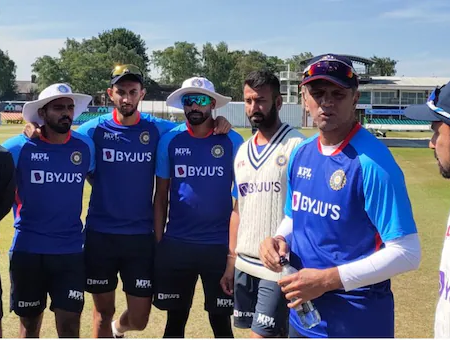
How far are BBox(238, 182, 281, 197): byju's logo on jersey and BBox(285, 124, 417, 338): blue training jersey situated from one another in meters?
1.12

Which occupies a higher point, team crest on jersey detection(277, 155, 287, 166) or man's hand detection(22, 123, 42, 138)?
man's hand detection(22, 123, 42, 138)

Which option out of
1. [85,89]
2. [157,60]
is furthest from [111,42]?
[85,89]

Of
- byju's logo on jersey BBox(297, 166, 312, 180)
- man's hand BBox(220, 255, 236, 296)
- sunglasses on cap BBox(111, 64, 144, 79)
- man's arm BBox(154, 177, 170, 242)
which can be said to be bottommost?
man's hand BBox(220, 255, 236, 296)

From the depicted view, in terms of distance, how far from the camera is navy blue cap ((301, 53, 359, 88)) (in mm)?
Result: 2986

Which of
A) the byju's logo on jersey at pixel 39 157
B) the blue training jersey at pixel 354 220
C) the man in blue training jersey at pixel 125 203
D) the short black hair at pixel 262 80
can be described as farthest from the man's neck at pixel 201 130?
the blue training jersey at pixel 354 220

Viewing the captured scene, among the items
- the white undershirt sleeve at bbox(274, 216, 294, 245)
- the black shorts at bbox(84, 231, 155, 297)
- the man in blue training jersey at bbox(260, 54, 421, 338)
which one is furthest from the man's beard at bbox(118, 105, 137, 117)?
the man in blue training jersey at bbox(260, 54, 421, 338)

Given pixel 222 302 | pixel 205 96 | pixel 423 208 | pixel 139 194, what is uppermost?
pixel 205 96

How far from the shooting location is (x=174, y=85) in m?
95.9

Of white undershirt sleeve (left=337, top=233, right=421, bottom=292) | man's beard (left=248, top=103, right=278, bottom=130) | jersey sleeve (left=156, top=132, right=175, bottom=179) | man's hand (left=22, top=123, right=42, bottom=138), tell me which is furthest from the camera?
jersey sleeve (left=156, top=132, right=175, bottom=179)

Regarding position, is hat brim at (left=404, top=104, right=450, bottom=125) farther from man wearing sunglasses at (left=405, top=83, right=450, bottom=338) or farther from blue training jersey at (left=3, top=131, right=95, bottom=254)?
blue training jersey at (left=3, top=131, right=95, bottom=254)

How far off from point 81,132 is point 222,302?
2151 mm

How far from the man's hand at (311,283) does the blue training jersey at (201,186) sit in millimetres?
2098

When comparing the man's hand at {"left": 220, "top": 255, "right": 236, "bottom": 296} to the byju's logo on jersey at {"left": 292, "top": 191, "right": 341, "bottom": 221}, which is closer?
the byju's logo on jersey at {"left": 292, "top": 191, "right": 341, "bottom": 221}

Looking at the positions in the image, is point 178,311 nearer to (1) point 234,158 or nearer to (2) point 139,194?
(2) point 139,194
